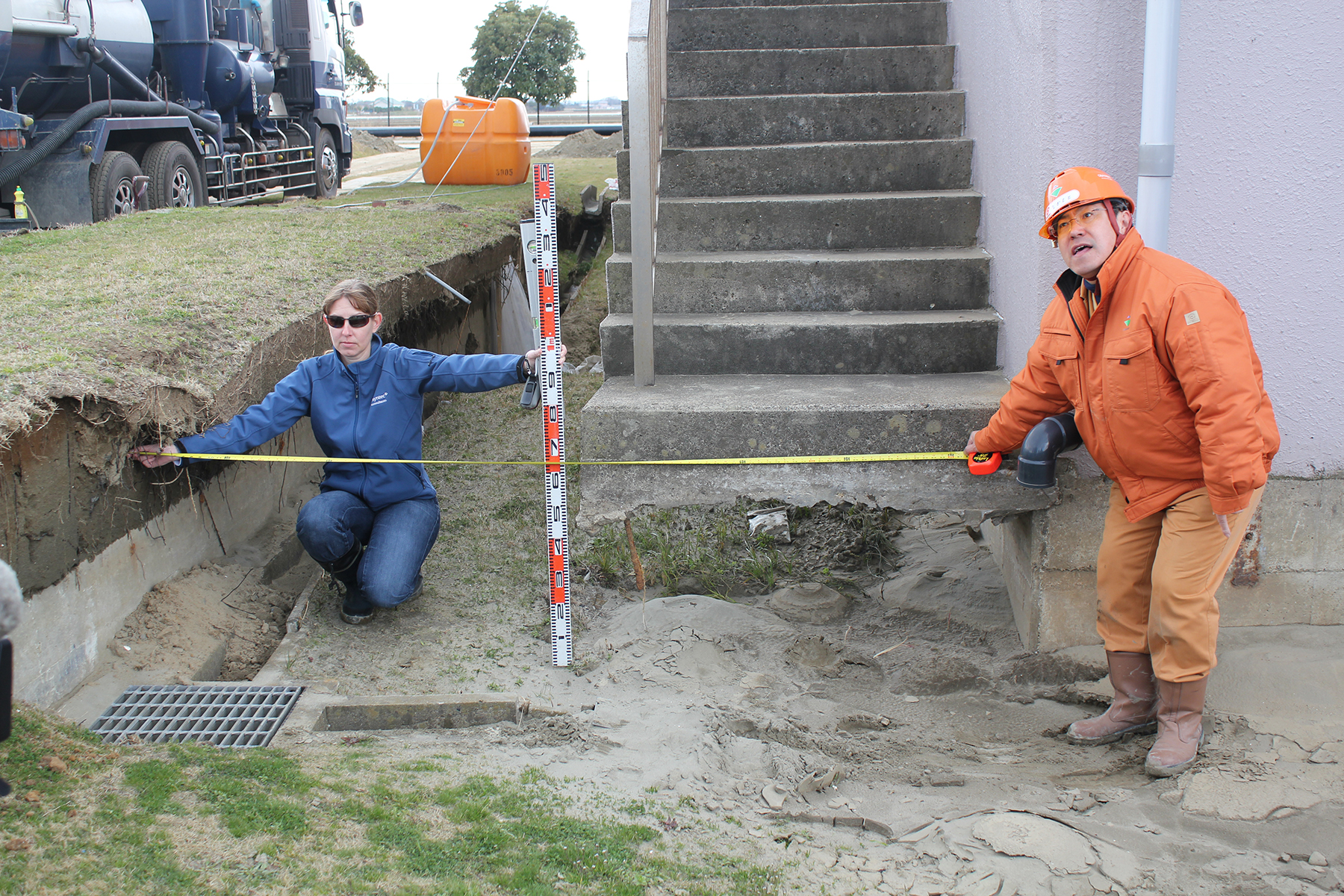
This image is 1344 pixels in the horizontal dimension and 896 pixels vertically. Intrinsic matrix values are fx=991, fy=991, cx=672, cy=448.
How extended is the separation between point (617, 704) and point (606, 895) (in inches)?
48.8

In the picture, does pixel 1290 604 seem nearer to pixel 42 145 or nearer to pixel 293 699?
pixel 293 699

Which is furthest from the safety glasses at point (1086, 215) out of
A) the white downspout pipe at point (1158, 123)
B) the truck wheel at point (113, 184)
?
the truck wheel at point (113, 184)

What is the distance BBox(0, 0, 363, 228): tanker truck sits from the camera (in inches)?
347

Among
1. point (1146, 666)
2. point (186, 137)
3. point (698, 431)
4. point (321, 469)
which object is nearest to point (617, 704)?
point (698, 431)

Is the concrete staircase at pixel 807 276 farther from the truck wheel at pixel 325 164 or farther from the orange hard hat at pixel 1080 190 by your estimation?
the truck wheel at pixel 325 164

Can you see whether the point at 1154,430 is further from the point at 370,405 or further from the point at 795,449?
the point at 370,405

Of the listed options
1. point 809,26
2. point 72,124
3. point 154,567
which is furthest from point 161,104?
point 154,567

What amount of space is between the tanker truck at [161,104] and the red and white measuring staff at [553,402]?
22.6 feet

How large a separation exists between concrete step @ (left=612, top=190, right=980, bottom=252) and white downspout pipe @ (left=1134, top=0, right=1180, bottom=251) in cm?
130

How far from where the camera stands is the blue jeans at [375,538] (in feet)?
13.5

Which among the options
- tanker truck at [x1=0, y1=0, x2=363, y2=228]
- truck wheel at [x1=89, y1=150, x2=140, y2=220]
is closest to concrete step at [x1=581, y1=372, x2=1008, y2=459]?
truck wheel at [x1=89, y1=150, x2=140, y2=220]

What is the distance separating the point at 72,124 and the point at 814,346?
7974mm

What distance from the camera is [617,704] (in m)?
3.57

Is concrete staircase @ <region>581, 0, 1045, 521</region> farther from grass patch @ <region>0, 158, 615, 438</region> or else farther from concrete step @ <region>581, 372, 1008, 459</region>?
grass patch @ <region>0, 158, 615, 438</region>
